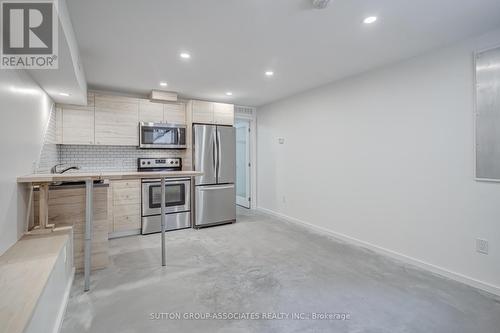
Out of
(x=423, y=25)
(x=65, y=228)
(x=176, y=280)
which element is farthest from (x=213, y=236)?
(x=423, y=25)

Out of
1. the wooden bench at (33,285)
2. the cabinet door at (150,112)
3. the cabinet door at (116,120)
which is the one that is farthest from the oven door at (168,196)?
the wooden bench at (33,285)

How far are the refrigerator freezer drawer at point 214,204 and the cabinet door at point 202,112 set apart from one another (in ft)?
4.21

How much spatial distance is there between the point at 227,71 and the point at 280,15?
1.47m

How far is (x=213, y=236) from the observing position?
404 centimetres

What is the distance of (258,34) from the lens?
2.43m

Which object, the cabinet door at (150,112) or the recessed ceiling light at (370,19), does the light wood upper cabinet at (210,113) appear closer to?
the cabinet door at (150,112)

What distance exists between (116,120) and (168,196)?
1.58 meters

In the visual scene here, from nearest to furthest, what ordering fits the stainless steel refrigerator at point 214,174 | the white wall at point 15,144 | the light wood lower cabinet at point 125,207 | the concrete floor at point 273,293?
the white wall at point 15,144
the concrete floor at point 273,293
the light wood lower cabinet at point 125,207
the stainless steel refrigerator at point 214,174

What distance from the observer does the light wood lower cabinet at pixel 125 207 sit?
13.2 ft

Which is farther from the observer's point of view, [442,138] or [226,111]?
[226,111]

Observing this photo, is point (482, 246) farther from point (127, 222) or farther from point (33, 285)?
point (127, 222)

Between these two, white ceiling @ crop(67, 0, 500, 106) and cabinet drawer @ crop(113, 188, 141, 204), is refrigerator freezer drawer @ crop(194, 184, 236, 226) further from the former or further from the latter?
white ceiling @ crop(67, 0, 500, 106)

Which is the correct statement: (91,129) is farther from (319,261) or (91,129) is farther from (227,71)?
(319,261)

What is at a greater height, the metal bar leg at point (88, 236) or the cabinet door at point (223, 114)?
the cabinet door at point (223, 114)
